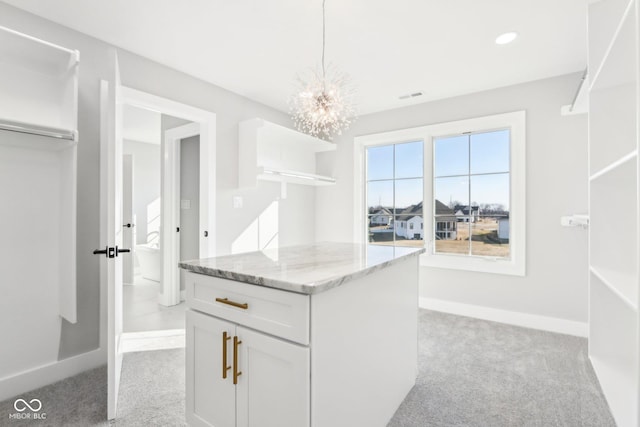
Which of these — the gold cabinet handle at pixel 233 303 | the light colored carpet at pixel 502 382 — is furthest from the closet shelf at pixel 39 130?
the light colored carpet at pixel 502 382

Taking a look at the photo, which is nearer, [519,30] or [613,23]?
[613,23]

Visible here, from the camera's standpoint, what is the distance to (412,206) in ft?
13.0

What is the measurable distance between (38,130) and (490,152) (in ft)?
12.8

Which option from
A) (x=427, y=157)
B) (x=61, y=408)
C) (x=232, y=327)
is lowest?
(x=61, y=408)

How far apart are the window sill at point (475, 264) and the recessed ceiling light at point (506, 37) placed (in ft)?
6.90

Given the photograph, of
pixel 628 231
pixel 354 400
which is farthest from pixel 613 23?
pixel 354 400

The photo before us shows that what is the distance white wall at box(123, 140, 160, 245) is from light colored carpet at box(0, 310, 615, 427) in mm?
4029

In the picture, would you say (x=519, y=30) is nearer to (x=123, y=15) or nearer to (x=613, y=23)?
(x=613, y=23)

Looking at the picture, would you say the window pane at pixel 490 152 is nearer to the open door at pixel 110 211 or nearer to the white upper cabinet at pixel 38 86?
the open door at pixel 110 211

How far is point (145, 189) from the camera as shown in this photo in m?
5.95

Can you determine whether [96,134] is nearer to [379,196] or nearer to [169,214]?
[169,214]

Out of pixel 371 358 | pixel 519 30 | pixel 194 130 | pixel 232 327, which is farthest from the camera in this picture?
pixel 194 130

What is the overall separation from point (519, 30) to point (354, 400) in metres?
2.69

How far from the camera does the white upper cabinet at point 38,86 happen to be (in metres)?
1.82
